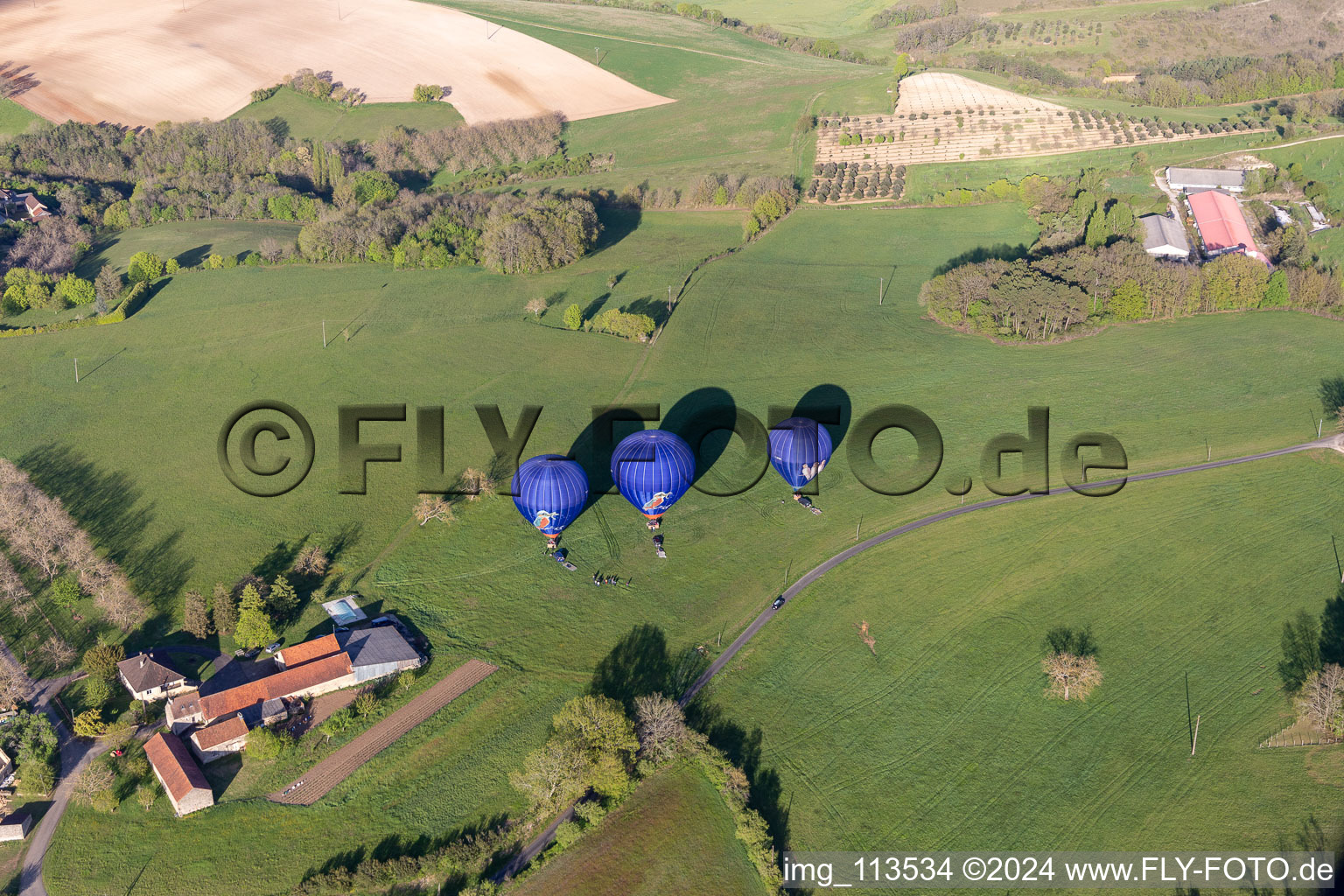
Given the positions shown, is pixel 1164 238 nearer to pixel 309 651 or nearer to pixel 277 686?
pixel 309 651

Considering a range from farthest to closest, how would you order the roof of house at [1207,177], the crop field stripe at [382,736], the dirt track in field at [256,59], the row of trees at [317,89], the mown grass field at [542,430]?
the row of trees at [317,89] → the dirt track in field at [256,59] → the roof of house at [1207,177] → the mown grass field at [542,430] → the crop field stripe at [382,736]

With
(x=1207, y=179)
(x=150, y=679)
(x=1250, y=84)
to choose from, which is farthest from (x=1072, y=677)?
(x=1250, y=84)

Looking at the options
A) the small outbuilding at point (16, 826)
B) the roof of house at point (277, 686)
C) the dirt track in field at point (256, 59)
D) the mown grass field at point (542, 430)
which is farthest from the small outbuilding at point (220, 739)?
the dirt track in field at point (256, 59)

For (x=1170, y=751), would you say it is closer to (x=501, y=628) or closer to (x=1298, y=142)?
(x=501, y=628)

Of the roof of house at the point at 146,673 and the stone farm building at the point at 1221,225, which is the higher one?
the stone farm building at the point at 1221,225

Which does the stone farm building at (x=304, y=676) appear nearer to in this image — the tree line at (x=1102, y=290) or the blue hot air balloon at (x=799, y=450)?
the blue hot air balloon at (x=799, y=450)

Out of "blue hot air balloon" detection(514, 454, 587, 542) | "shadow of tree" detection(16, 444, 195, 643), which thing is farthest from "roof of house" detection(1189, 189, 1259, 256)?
"shadow of tree" detection(16, 444, 195, 643)
